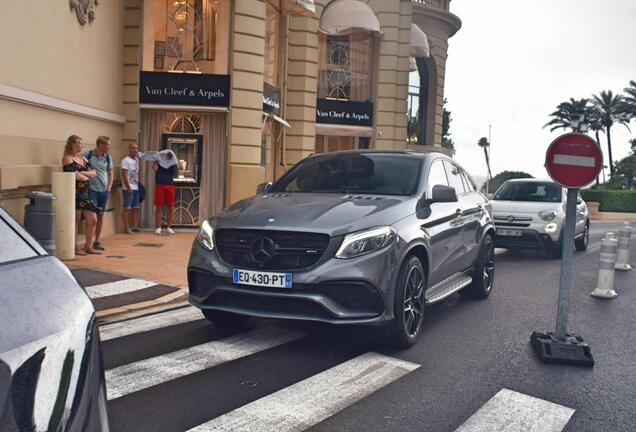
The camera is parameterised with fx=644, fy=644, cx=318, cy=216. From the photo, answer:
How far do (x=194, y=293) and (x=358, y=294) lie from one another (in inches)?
58.0

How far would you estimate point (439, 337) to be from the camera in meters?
5.89

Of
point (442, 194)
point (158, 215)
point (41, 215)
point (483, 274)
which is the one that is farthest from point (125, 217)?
point (442, 194)

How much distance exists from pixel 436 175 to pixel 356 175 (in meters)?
0.88

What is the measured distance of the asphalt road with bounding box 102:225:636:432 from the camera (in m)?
3.83

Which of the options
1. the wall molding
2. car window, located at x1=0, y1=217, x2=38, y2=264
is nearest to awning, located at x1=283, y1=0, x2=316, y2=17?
the wall molding

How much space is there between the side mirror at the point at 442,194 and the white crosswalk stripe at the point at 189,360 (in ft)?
5.83

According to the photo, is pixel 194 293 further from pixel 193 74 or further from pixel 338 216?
pixel 193 74

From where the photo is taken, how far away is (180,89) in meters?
14.1

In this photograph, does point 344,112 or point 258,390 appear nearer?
point 258,390

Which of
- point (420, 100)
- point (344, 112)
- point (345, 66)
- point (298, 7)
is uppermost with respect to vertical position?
point (298, 7)

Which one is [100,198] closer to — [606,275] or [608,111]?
[606,275]

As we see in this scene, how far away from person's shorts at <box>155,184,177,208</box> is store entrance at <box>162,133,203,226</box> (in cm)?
94

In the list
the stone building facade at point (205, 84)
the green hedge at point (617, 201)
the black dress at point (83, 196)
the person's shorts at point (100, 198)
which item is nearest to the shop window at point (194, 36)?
the stone building facade at point (205, 84)

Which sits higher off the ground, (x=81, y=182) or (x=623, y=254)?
(x=81, y=182)
